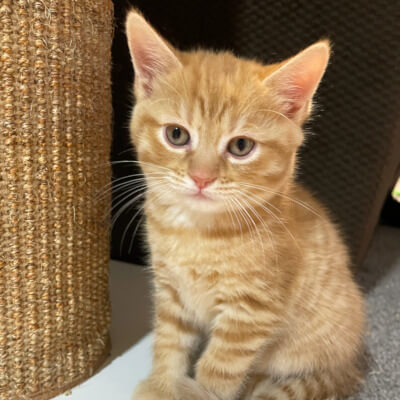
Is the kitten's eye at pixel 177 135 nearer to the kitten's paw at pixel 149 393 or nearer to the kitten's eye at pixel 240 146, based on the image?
the kitten's eye at pixel 240 146

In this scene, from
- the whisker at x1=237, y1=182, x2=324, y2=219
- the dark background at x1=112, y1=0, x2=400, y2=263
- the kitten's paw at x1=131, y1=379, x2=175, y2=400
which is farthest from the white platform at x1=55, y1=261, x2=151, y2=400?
the whisker at x1=237, y1=182, x2=324, y2=219

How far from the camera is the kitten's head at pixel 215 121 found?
83cm

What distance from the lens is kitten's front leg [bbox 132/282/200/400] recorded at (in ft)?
3.32

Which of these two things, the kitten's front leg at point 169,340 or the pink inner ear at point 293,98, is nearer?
Result: the pink inner ear at point 293,98

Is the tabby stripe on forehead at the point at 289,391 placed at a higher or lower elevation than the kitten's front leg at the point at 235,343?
lower

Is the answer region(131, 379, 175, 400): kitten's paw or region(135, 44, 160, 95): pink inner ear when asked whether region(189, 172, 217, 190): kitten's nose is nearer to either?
region(135, 44, 160, 95): pink inner ear

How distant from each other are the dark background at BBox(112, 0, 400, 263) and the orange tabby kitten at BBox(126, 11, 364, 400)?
0.39 m

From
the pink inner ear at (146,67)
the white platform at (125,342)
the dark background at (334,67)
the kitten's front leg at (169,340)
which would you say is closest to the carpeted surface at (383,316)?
the dark background at (334,67)

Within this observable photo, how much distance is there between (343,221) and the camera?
4.75ft

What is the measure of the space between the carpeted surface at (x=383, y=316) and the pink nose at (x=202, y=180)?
67 cm

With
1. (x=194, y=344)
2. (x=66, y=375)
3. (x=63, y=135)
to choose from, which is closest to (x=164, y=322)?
(x=194, y=344)

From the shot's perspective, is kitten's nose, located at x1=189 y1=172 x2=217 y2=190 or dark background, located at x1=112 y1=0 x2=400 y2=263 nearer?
kitten's nose, located at x1=189 y1=172 x2=217 y2=190

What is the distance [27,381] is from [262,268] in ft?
1.86

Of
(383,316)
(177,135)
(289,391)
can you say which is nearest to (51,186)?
(177,135)
